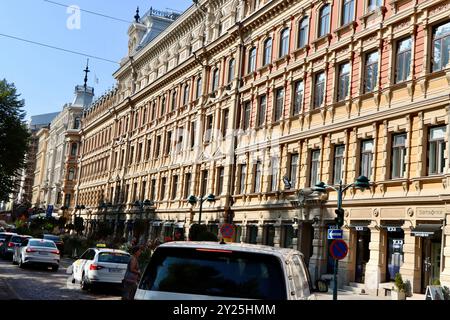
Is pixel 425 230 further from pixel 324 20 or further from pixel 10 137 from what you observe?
pixel 10 137

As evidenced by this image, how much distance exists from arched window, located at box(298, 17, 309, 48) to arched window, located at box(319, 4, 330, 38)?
1186mm

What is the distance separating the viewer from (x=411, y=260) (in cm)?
2203

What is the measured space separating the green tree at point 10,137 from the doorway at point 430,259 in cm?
3035

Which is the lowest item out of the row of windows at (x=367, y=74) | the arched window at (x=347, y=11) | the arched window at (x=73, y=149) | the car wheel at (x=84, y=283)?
the car wheel at (x=84, y=283)

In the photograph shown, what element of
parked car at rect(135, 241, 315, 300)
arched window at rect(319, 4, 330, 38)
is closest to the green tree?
arched window at rect(319, 4, 330, 38)

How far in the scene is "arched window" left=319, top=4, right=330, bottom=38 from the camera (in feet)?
97.8

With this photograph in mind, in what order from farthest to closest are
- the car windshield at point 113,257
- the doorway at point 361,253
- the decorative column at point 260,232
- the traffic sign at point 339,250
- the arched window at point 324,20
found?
1. the decorative column at point 260,232
2. the arched window at point 324,20
3. the doorway at point 361,253
4. the car windshield at point 113,257
5. the traffic sign at point 339,250

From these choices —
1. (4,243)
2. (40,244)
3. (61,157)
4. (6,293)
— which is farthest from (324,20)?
(61,157)

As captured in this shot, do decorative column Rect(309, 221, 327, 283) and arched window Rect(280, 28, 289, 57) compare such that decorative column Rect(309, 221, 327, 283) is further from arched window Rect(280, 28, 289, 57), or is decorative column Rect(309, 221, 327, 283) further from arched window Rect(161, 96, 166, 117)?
arched window Rect(161, 96, 166, 117)

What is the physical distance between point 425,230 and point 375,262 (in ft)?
10.4

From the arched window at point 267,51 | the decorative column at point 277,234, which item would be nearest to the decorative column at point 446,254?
the decorative column at point 277,234

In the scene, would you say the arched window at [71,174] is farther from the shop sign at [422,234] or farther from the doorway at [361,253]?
the shop sign at [422,234]

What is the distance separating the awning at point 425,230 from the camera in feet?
68.9
